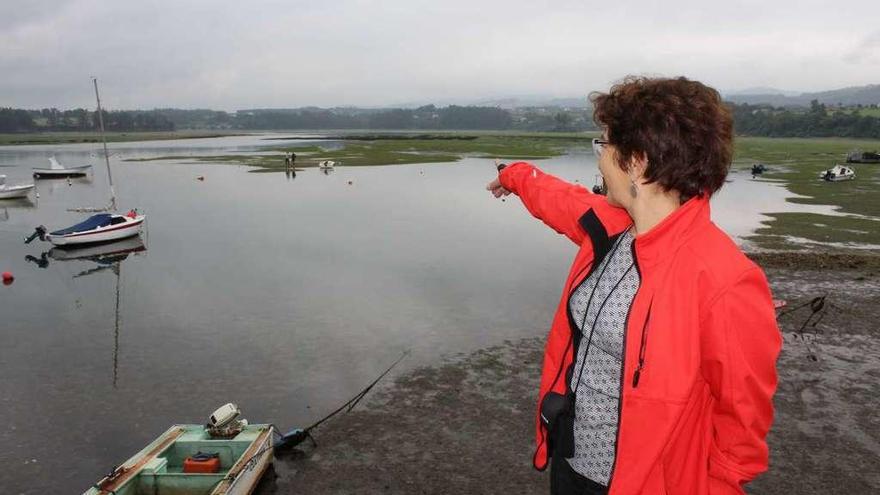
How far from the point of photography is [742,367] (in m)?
2.57

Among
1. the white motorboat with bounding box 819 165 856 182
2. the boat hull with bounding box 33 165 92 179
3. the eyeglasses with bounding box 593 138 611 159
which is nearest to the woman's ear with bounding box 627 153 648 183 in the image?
the eyeglasses with bounding box 593 138 611 159

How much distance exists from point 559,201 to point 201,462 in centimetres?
793

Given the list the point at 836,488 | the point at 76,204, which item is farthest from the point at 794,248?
the point at 76,204

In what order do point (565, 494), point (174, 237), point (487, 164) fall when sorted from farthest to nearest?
point (487, 164), point (174, 237), point (565, 494)

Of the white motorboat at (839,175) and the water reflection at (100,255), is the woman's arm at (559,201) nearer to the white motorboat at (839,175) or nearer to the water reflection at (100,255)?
the water reflection at (100,255)

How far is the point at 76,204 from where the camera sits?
43.8m

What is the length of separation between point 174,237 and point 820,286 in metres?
28.3

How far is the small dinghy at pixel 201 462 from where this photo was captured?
27.7 feet

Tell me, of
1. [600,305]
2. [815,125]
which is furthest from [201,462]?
[815,125]

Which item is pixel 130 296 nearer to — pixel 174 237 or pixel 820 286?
pixel 174 237

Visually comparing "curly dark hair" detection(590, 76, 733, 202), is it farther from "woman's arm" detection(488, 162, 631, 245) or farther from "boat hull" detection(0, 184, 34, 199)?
"boat hull" detection(0, 184, 34, 199)

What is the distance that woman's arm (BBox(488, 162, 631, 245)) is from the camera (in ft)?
11.1

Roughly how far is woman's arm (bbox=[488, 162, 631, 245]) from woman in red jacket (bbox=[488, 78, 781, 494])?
0.08m

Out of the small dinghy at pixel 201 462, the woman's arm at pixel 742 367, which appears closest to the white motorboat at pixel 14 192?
the small dinghy at pixel 201 462
